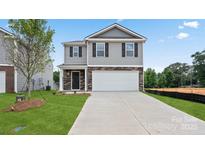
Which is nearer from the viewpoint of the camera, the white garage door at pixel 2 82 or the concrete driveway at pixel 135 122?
the concrete driveway at pixel 135 122

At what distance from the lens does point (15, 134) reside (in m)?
8.22

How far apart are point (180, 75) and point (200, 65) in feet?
29.3

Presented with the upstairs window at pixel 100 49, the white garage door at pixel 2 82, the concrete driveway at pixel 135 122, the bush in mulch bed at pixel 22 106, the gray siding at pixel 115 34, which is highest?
the gray siding at pixel 115 34

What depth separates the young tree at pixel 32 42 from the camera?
49.2ft

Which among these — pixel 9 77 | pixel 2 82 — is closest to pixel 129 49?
pixel 9 77

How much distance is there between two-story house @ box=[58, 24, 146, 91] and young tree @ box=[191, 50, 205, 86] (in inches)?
1203

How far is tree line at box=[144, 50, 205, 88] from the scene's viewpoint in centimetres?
4191

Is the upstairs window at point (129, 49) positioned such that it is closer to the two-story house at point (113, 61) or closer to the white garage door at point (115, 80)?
the two-story house at point (113, 61)

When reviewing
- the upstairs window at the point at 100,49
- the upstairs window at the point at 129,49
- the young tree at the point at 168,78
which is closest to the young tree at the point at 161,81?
the young tree at the point at 168,78

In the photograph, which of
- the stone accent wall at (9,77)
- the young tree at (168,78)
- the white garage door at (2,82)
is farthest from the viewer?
the young tree at (168,78)

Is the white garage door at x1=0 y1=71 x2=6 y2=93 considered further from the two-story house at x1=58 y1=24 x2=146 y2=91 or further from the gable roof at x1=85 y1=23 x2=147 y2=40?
the gable roof at x1=85 y1=23 x2=147 y2=40
